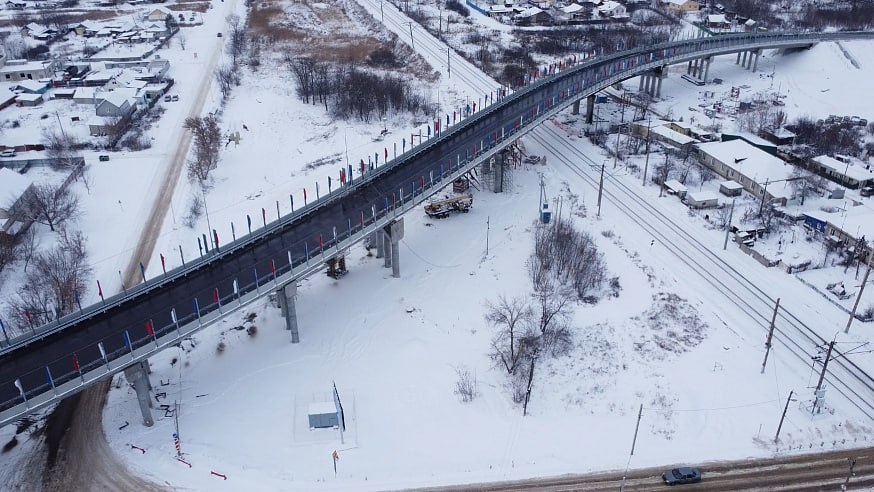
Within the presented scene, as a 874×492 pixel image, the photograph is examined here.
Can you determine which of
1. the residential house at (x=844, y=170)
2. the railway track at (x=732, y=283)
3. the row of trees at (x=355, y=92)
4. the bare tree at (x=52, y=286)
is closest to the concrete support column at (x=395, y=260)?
the bare tree at (x=52, y=286)

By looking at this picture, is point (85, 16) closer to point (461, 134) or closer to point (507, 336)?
point (461, 134)

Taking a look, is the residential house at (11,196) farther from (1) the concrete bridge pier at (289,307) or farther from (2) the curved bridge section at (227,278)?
(1) the concrete bridge pier at (289,307)

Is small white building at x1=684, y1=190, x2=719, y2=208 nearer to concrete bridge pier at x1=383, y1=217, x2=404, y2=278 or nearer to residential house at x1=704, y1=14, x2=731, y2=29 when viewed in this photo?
concrete bridge pier at x1=383, y1=217, x2=404, y2=278

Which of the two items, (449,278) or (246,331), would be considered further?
(449,278)

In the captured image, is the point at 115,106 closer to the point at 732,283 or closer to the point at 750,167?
the point at 732,283

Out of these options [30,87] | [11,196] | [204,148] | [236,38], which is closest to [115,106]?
[30,87]

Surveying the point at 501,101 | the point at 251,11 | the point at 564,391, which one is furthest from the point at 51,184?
the point at 251,11

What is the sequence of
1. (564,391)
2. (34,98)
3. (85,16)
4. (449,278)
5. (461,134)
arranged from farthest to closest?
1. (85,16)
2. (34,98)
3. (461,134)
4. (449,278)
5. (564,391)
